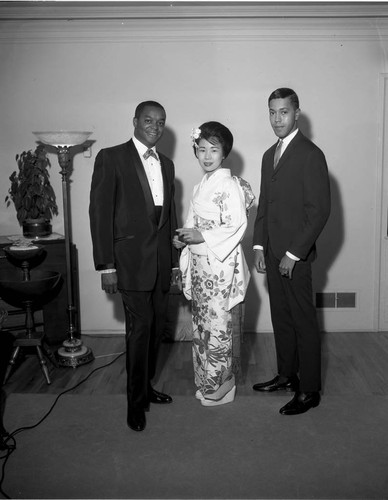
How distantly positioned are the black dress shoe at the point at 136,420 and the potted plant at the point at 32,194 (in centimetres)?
168

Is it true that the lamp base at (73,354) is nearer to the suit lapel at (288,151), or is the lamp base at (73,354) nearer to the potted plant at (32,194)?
the potted plant at (32,194)

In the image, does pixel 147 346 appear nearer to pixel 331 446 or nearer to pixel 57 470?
pixel 57 470

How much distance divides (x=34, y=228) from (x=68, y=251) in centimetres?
38

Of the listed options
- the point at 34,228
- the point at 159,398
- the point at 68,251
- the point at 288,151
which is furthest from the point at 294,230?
the point at 34,228

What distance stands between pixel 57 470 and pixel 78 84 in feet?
8.87

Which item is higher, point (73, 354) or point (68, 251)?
point (68, 251)

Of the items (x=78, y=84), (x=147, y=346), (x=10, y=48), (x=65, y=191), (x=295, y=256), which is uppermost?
(x=10, y=48)

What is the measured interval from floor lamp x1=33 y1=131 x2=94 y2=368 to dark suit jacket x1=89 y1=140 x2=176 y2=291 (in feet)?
3.10

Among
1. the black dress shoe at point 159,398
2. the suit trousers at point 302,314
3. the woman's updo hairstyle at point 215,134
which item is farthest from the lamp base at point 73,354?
the woman's updo hairstyle at point 215,134

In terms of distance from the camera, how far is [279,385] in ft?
9.77

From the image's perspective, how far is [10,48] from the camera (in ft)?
12.6

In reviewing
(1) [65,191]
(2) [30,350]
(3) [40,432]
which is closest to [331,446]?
(3) [40,432]

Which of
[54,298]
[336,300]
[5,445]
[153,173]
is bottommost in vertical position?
[5,445]

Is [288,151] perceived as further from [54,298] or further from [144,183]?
[54,298]
